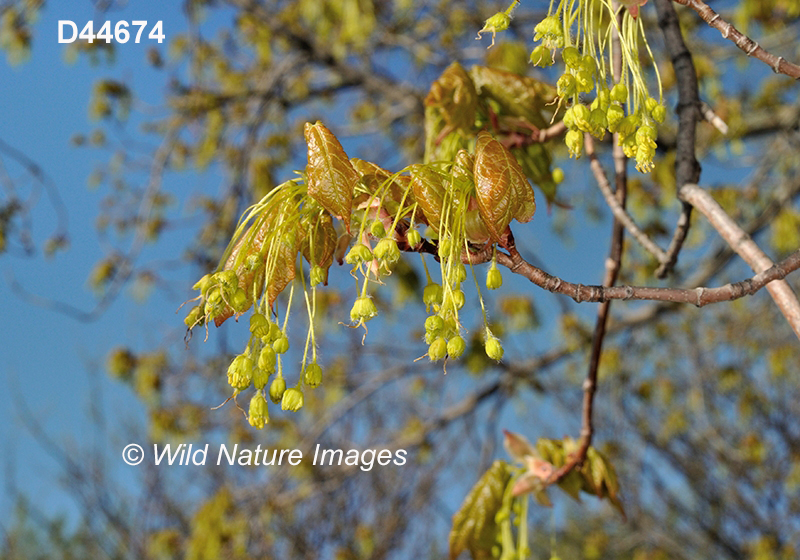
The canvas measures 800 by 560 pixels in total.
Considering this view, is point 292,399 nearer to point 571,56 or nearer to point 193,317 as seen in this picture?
point 193,317

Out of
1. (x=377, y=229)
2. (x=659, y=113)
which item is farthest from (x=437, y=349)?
(x=659, y=113)

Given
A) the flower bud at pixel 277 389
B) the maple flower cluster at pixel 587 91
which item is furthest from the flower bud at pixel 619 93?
the flower bud at pixel 277 389

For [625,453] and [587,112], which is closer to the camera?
[587,112]

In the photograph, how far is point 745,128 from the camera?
2580 mm

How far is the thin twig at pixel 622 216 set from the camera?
956 millimetres

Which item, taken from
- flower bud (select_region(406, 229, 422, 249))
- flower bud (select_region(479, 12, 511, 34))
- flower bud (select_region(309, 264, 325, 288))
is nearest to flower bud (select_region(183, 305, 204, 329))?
flower bud (select_region(309, 264, 325, 288))

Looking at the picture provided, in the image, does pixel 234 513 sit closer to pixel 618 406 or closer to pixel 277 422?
pixel 277 422

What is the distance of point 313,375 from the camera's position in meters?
0.65

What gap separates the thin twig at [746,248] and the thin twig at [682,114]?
6cm

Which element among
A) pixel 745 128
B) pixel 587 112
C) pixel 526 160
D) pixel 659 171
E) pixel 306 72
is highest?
pixel 306 72

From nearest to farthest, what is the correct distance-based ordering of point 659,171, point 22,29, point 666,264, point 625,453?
point 666,264 → point 659,171 → point 22,29 → point 625,453

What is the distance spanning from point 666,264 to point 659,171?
5.61 ft

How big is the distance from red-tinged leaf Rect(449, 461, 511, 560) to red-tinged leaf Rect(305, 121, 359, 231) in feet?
2.02

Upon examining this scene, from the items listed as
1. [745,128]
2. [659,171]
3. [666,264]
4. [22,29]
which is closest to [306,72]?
[22,29]
